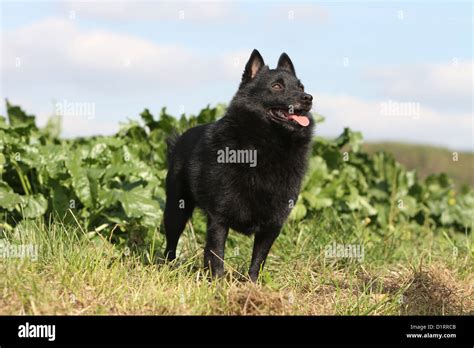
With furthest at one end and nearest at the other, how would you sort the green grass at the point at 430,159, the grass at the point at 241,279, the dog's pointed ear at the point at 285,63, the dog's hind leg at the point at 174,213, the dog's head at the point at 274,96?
the green grass at the point at 430,159
the dog's hind leg at the point at 174,213
the dog's pointed ear at the point at 285,63
the dog's head at the point at 274,96
the grass at the point at 241,279

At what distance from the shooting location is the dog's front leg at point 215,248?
5293 mm

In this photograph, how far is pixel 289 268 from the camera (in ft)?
19.9

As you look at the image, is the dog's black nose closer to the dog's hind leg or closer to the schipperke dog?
the schipperke dog

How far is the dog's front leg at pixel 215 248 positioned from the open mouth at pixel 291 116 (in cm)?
102

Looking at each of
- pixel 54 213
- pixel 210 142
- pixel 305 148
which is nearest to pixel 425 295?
pixel 305 148

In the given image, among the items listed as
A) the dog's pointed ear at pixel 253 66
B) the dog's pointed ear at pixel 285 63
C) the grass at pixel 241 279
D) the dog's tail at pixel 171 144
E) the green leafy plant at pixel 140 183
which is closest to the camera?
the grass at pixel 241 279

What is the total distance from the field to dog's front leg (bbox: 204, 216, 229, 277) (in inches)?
3.9

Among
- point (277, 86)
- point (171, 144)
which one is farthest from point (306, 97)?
point (171, 144)

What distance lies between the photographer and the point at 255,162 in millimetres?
5449
